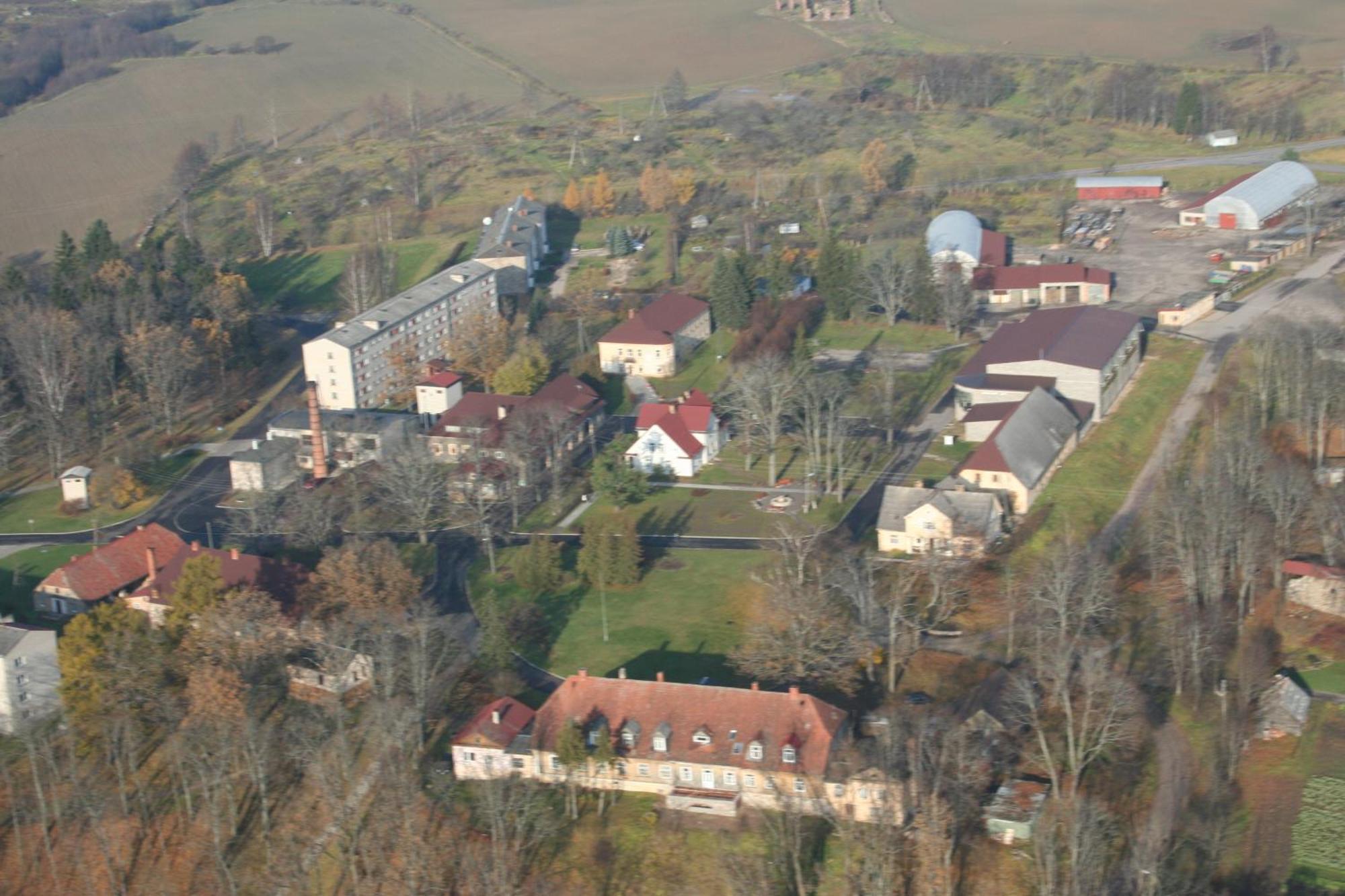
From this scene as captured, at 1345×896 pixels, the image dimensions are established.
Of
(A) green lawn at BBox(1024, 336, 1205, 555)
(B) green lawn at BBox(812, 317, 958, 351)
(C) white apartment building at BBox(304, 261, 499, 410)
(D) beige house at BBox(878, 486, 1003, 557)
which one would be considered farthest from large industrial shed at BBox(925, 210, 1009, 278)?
(D) beige house at BBox(878, 486, 1003, 557)

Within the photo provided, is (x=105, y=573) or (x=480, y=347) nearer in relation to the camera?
(x=105, y=573)

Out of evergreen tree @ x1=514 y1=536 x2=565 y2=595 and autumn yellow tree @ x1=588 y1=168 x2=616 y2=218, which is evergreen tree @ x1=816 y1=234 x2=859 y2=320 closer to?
autumn yellow tree @ x1=588 y1=168 x2=616 y2=218

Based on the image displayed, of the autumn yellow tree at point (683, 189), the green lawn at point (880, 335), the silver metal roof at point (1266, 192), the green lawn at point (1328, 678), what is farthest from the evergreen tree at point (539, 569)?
the silver metal roof at point (1266, 192)

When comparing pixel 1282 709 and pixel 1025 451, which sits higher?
pixel 1025 451

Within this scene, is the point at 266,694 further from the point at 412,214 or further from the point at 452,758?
the point at 412,214

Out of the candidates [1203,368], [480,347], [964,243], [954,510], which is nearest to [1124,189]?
[964,243]

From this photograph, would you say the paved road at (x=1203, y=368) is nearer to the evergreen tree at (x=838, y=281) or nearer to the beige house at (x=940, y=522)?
the beige house at (x=940, y=522)

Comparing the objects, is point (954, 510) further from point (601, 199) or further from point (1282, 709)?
point (601, 199)
